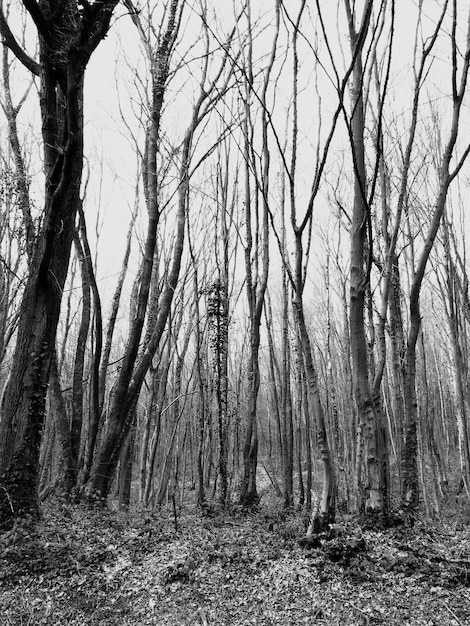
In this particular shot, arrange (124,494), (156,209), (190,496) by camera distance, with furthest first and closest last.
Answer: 1. (190,496)
2. (124,494)
3. (156,209)

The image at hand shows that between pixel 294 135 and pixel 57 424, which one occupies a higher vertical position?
pixel 294 135

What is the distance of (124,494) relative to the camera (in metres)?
8.41

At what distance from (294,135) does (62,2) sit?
10.8 feet

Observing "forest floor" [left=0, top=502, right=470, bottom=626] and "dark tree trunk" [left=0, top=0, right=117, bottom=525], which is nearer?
"forest floor" [left=0, top=502, right=470, bottom=626]

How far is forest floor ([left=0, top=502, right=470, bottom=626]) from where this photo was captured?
2.42 m

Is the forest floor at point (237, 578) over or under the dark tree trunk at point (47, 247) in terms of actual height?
under

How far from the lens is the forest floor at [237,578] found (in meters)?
2.42

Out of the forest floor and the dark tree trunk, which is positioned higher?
the dark tree trunk

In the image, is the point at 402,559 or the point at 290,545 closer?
the point at 402,559

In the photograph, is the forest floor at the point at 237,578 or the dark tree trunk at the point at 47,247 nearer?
the forest floor at the point at 237,578

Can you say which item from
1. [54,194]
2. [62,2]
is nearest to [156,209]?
[54,194]

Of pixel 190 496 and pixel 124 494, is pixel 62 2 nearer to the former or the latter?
pixel 124 494

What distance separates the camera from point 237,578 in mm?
2918

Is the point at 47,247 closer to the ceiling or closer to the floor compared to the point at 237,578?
closer to the ceiling
